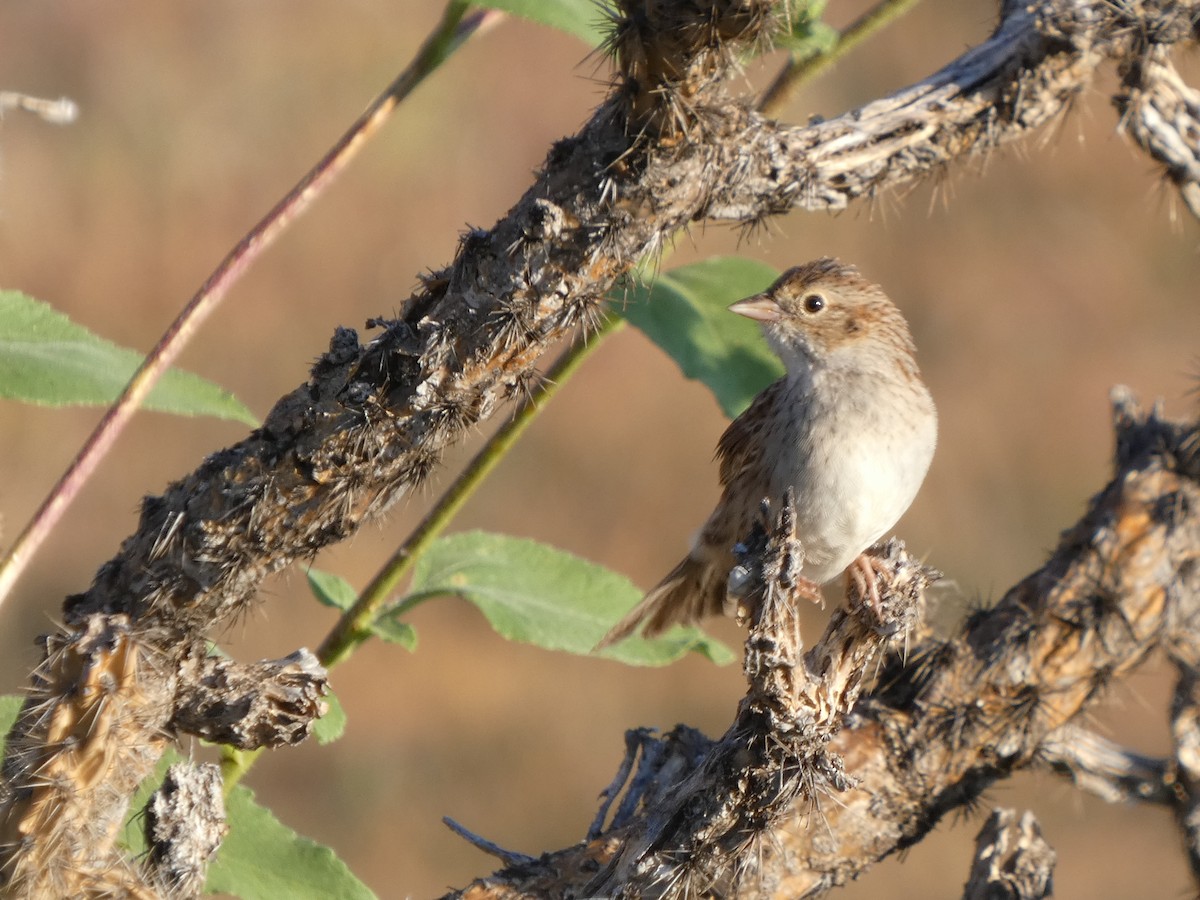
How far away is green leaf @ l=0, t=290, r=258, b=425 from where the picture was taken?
6.70ft

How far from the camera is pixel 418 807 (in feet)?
29.1

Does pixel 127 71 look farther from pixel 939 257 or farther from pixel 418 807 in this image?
pixel 939 257

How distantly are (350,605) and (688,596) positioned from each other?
2.69ft

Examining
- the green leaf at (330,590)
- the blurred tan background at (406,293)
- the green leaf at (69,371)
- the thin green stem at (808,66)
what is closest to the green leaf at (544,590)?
the green leaf at (330,590)

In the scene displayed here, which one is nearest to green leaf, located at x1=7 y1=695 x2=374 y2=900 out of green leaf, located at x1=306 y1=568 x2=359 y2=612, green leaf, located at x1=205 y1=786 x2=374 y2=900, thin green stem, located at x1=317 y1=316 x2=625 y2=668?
green leaf, located at x1=205 y1=786 x2=374 y2=900

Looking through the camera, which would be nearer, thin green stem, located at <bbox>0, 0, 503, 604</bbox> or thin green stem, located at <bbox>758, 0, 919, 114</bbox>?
thin green stem, located at <bbox>0, 0, 503, 604</bbox>

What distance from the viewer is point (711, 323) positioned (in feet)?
9.56

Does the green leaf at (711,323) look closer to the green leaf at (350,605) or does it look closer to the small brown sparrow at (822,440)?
the small brown sparrow at (822,440)

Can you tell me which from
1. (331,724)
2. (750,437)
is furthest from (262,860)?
(750,437)

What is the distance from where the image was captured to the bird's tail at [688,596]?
3092mm

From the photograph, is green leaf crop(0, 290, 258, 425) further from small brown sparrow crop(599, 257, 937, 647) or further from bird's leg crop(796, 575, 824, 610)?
bird's leg crop(796, 575, 824, 610)

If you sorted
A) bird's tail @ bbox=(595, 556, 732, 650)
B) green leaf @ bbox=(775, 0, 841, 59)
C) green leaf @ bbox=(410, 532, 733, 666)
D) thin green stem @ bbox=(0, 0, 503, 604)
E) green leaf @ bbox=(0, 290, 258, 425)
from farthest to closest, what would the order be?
bird's tail @ bbox=(595, 556, 732, 650) < green leaf @ bbox=(410, 532, 733, 666) < green leaf @ bbox=(775, 0, 841, 59) < green leaf @ bbox=(0, 290, 258, 425) < thin green stem @ bbox=(0, 0, 503, 604)

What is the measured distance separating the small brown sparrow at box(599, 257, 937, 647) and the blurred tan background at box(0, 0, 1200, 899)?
5150 mm

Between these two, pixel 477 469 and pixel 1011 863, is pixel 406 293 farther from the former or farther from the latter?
pixel 1011 863
